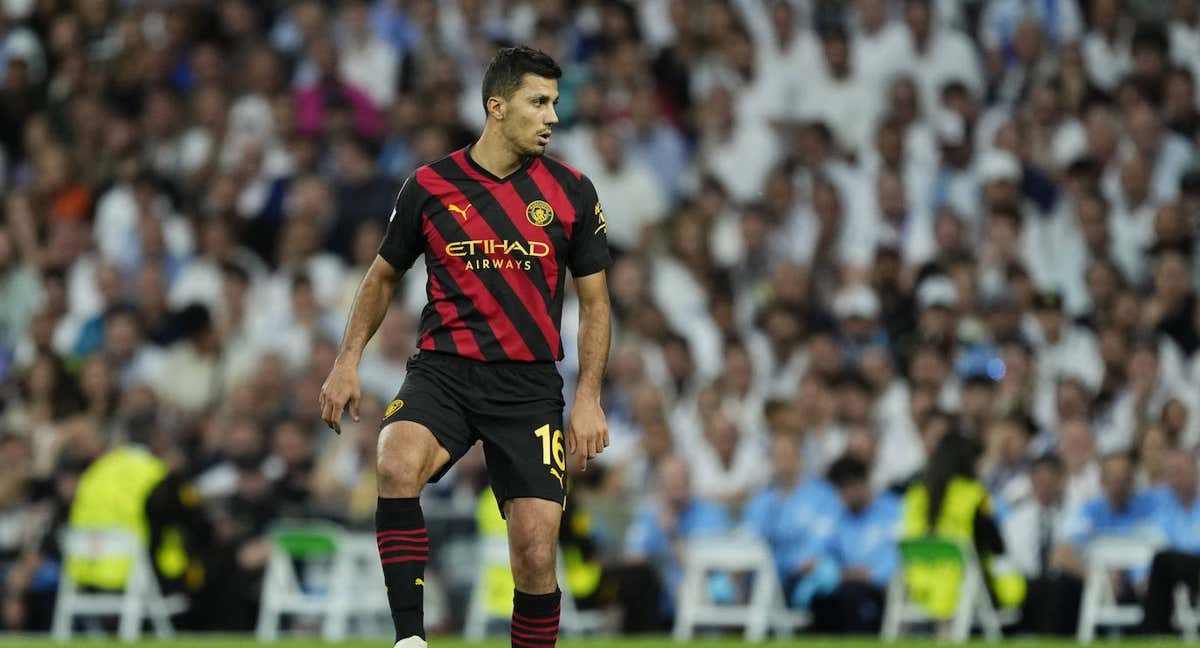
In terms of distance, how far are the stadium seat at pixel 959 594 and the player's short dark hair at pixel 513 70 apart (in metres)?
6.88

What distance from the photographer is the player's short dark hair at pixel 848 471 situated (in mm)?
15312

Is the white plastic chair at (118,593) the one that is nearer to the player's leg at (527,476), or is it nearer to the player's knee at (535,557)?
the player's leg at (527,476)

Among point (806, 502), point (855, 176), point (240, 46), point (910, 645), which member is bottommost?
point (910, 645)

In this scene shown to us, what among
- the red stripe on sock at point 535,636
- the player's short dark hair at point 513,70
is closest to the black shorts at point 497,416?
the red stripe on sock at point 535,636

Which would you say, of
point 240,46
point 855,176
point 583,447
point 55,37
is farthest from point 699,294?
point 583,447

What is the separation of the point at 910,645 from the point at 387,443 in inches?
250

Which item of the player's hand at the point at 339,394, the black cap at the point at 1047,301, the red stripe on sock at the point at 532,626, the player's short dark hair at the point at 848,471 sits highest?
the black cap at the point at 1047,301

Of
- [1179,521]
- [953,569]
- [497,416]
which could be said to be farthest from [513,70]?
[1179,521]

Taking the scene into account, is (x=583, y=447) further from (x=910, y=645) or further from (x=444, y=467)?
(x=910, y=645)

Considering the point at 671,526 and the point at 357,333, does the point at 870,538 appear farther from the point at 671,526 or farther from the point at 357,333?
the point at 357,333

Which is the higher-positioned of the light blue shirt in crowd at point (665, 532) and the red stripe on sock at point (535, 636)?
the light blue shirt in crowd at point (665, 532)

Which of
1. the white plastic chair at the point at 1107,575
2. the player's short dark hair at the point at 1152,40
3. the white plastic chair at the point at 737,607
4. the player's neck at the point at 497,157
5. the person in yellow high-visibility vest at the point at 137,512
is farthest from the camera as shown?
the player's short dark hair at the point at 1152,40

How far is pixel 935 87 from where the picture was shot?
1786 cm

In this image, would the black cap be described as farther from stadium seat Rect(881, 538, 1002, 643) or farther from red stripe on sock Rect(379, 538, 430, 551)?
red stripe on sock Rect(379, 538, 430, 551)
